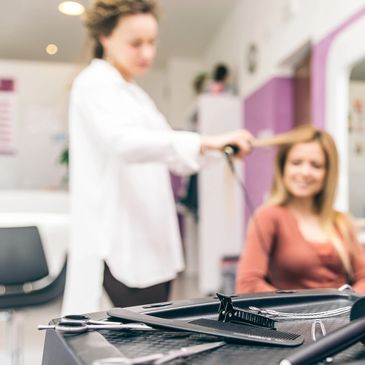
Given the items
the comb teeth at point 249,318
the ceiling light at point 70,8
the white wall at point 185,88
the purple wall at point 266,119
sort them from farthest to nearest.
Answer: the white wall at point 185,88, the purple wall at point 266,119, the ceiling light at point 70,8, the comb teeth at point 249,318

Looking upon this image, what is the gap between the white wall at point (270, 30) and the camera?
7.42 ft

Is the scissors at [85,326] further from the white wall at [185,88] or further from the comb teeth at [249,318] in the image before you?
the white wall at [185,88]

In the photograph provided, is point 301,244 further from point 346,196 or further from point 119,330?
point 346,196

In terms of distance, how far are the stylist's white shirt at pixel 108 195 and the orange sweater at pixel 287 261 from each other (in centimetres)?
22

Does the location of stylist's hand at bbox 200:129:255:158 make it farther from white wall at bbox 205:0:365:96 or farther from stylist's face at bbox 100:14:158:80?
white wall at bbox 205:0:365:96

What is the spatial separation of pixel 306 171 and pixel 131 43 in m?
0.57

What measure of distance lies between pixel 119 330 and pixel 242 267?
0.78m

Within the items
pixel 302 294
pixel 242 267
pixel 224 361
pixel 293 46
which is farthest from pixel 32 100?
pixel 293 46

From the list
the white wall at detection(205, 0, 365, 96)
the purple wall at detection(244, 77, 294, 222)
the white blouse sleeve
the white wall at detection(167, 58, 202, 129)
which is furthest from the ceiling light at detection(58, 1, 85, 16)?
the white wall at detection(167, 58, 202, 129)

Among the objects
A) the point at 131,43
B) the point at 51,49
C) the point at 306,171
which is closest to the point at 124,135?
the point at 131,43

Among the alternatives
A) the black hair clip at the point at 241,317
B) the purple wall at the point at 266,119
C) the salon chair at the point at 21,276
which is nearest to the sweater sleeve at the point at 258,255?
the black hair clip at the point at 241,317

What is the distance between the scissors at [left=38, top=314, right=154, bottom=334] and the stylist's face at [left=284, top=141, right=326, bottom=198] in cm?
95

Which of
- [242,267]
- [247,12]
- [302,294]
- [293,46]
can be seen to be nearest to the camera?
[302,294]

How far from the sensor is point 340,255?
122 cm
